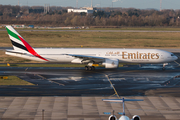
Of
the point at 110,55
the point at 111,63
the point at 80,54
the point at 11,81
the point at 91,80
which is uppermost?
the point at 80,54

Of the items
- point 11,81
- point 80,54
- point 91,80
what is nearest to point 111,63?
point 80,54

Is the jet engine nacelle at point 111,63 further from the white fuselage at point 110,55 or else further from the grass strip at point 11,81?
the grass strip at point 11,81

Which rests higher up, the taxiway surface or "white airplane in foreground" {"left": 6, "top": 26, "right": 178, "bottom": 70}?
"white airplane in foreground" {"left": 6, "top": 26, "right": 178, "bottom": 70}

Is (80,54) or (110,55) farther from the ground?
(80,54)

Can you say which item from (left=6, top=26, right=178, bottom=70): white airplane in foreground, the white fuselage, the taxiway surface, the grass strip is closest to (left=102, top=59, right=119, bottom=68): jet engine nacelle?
(left=6, top=26, right=178, bottom=70): white airplane in foreground

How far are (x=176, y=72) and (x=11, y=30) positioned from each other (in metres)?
30.8

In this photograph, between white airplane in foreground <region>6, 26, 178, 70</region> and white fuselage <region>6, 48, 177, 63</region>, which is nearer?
white airplane in foreground <region>6, 26, 178, 70</region>

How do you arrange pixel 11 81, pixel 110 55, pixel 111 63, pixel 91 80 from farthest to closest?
pixel 110 55, pixel 111 63, pixel 91 80, pixel 11 81

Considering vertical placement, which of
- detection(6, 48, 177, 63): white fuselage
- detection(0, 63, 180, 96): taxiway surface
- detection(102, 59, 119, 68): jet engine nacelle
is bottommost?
detection(0, 63, 180, 96): taxiway surface

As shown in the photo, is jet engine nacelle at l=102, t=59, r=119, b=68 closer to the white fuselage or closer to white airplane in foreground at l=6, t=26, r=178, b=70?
white airplane in foreground at l=6, t=26, r=178, b=70

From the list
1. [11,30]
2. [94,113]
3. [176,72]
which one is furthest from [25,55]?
[176,72]

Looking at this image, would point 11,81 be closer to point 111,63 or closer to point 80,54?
point 80,54

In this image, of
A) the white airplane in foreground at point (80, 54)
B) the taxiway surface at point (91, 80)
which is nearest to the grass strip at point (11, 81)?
the taxiway surface at point (91, 80)

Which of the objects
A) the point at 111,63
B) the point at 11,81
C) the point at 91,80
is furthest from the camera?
the point at 111,63
